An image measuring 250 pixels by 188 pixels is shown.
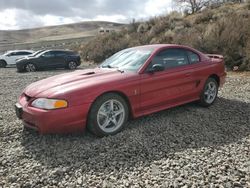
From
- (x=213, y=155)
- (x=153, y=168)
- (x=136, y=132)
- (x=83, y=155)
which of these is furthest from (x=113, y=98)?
(x=213, y=155)

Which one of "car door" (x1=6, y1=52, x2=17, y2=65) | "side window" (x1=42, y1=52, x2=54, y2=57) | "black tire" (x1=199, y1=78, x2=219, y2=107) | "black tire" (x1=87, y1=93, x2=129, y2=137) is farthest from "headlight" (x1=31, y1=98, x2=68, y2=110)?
"car door" (x1=6, y1=52, x2=17, y2=65)

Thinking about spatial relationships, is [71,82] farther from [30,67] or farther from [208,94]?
[30,67]

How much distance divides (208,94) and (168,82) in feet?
4.52

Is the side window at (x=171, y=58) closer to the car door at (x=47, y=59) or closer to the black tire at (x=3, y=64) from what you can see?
the car door at (x=47, y=59)

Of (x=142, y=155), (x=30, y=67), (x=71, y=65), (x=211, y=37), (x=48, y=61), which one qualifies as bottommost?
(x=142, y=155)

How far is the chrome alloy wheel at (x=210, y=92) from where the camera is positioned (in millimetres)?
6358

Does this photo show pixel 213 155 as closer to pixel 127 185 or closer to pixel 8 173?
pixel 127 185

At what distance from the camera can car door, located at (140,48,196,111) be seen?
5164 millimetres

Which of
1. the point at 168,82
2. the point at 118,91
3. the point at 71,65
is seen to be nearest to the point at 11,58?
the point at 71,65

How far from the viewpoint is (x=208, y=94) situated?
639cm

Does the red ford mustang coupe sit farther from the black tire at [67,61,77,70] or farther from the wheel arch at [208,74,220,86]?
the black tire at [67,61,77,70]

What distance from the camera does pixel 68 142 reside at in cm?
457

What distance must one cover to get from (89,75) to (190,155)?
215 centimetres

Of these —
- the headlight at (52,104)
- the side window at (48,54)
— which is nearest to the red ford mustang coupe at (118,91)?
the headlight at (52,104)
